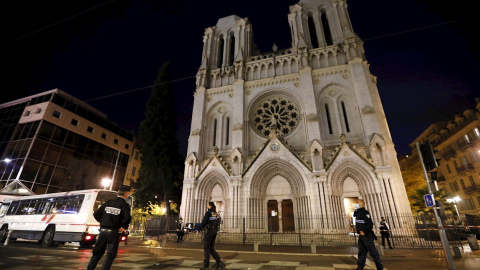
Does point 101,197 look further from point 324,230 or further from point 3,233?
point 324,230

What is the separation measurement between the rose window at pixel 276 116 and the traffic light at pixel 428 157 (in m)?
14.4

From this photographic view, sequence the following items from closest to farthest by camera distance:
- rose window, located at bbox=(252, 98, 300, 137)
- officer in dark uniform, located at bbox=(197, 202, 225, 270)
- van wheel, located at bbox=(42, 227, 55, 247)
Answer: officer in dark uniform, located at bbox=(197, 202, 225, 270)
van wheel, located at bbox=(42, 227, 55, 247)
rose window, located at bbox=(252, 98, 300, 137)

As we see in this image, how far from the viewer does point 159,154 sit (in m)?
22.9

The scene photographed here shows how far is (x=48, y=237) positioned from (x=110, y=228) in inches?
412

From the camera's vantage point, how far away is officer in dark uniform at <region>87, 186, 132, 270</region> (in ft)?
13.3

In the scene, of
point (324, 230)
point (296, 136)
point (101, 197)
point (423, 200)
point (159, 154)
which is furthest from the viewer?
point (159, 154)

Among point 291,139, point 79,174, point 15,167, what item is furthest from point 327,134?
point 15,167

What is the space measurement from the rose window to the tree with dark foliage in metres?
9.25

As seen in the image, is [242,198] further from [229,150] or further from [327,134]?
[327,134]

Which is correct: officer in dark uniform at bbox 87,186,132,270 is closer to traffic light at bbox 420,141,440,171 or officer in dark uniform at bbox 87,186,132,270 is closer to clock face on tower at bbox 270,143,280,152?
traffic light at bbox 420,141,440,171

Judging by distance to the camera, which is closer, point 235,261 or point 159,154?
point 235,261

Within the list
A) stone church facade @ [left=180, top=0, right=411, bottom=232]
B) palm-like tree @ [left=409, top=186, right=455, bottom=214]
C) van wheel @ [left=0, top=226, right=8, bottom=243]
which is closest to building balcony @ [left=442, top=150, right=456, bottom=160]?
palm-like tree @ [left=409, top=186, right=455, bottom=214]

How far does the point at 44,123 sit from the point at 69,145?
3580 mm

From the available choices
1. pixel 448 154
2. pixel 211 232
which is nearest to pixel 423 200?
pixel 448 154
